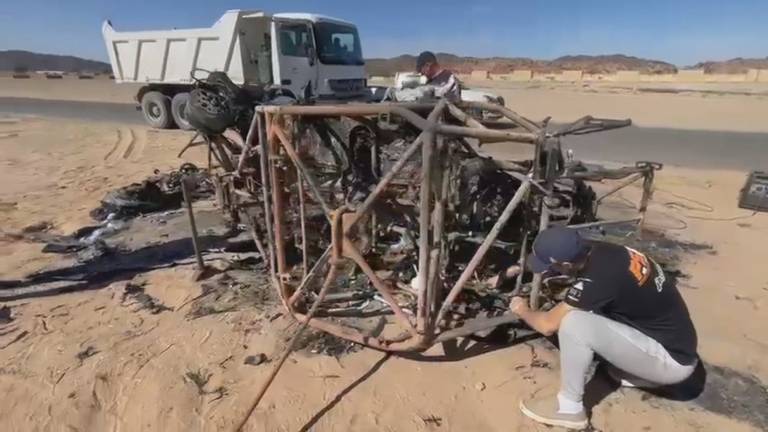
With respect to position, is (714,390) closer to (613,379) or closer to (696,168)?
(613,379)

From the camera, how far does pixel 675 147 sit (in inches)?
495

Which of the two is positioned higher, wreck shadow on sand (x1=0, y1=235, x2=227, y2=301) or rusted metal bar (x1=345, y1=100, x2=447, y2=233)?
rusted metal bar (x1=345, y1=100, x2=447, y2=233)

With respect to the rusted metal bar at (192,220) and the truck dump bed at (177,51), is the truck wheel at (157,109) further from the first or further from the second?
the rusted metal bar at (192,220)

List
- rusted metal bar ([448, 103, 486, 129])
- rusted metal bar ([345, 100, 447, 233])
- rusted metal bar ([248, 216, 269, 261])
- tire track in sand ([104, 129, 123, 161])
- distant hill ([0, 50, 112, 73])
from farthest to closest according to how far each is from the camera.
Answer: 1. distant hill ([0, 50, 112, 73])
2. tire track in sand ([104, 129, 123, 161])
3. rusted metal bar ([248, 216, 269, 261])
4. rusted metal bar ([448, 103, 486, 129])
5. rusted metal bar ([345, 100, 447, 233])

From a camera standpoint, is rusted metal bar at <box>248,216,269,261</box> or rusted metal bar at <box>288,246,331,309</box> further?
rusted metal bar at <box>248,216,269,261</box>

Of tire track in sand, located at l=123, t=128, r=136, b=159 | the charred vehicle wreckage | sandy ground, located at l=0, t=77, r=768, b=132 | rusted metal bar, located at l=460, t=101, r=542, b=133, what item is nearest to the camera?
the charred vehicle wreckage

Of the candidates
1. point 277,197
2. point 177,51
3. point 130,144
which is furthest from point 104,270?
point 177,51

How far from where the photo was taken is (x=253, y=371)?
350cm

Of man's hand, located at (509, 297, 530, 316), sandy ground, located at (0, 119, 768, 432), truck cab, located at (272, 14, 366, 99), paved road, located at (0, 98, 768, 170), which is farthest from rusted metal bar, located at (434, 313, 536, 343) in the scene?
truck cab, located at (272, 14, 366, 99)

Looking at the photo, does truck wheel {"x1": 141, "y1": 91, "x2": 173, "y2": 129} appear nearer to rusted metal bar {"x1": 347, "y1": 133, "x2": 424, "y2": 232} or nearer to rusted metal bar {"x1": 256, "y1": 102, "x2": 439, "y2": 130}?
rusted metal bar {"x1": 256, "y1": 102, "x2": 439, "y2": 130}

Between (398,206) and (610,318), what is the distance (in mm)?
1708

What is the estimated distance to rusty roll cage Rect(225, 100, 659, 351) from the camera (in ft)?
9.93

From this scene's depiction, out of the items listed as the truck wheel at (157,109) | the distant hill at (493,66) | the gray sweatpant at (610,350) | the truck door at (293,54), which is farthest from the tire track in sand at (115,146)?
the distant hill at (493,66)

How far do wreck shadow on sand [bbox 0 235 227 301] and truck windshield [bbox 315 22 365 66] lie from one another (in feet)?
27.1
